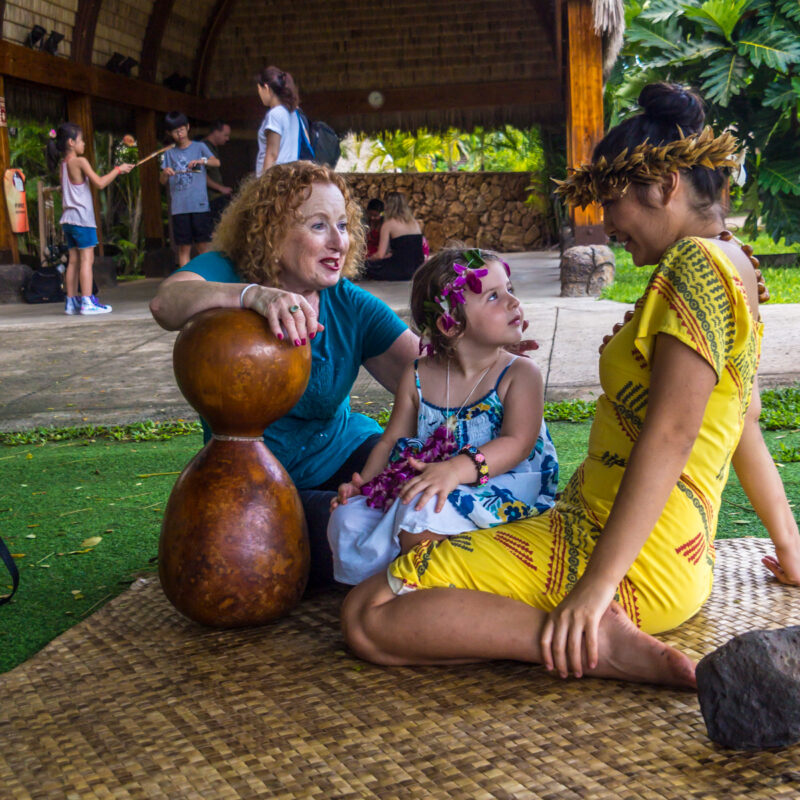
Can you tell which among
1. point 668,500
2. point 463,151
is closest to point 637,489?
point 668,500

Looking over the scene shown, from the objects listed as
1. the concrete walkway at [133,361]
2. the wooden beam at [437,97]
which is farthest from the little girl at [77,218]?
the wooden beam at [437,97]

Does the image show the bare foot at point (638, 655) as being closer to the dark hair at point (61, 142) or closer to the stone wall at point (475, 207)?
the dark hair at point (61, 142)

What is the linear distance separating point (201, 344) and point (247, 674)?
768 millimetres

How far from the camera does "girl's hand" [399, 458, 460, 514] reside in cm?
218

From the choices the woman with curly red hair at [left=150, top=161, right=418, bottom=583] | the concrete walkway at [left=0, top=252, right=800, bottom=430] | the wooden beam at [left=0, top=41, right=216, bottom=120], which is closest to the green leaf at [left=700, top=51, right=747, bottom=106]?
the concrete walkway at [left=0, top=252, right=800, bottom=430]

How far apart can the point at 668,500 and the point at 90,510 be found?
2475 mm

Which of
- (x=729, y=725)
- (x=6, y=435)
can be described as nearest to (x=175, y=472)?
(x=6, y=435)

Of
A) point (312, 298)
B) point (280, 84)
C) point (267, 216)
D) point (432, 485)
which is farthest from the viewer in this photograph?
point (280, 84)

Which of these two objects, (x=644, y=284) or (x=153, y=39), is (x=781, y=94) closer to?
(x=644, y=284)

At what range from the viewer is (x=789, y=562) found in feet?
7.86

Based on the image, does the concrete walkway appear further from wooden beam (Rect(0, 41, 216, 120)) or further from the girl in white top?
wooden beam (Rect(0, 41, 216, 120))

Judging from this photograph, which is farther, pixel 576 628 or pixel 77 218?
pixel 77 218

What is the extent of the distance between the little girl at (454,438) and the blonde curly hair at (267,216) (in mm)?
392

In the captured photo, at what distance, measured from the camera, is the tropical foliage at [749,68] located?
390 inches
